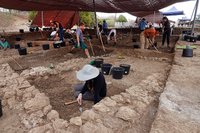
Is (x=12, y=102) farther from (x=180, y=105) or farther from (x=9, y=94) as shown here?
(x=180, y=105)

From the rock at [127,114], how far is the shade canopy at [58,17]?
11.8 meters

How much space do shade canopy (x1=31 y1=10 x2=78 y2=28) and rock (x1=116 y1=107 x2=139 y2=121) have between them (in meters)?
11.8

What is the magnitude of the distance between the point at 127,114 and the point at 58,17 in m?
12.7

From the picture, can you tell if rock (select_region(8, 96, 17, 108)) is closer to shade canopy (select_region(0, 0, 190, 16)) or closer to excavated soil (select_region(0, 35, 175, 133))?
excavated soil (select_region(0, 35, 175, 133))

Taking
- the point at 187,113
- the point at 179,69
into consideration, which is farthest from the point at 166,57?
the point at 187,113

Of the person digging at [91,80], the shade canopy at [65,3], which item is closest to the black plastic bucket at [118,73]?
the person digging at [91,80]

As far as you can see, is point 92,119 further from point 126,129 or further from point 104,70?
point 104,70

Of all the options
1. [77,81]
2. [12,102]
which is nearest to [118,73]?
[77,81]

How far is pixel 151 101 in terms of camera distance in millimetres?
2428

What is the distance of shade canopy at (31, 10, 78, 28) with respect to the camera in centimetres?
1160

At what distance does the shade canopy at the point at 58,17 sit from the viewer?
11597 millimetres

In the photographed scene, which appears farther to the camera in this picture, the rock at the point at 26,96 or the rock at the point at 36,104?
the rock at the point at 26,96

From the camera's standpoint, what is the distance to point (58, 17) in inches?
496

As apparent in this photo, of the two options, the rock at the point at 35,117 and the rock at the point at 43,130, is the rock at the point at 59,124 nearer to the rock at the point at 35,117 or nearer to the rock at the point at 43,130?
the rock at the point at 43,130
